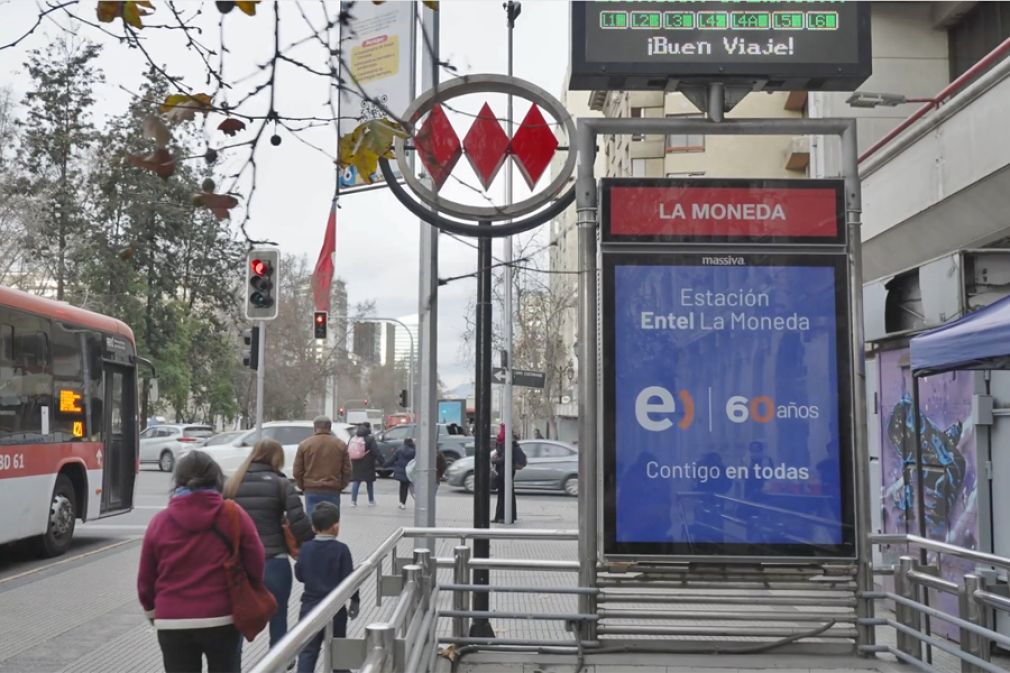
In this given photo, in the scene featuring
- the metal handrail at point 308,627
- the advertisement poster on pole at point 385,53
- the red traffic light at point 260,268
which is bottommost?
the metal handrail at point 308,627

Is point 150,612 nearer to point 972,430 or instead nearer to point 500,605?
point 500,605

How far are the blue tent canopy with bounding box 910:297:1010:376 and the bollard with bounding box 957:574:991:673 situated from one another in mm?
1295

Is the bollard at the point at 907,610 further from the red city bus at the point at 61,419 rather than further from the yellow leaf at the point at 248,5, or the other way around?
the red city bus at the point at 61,419

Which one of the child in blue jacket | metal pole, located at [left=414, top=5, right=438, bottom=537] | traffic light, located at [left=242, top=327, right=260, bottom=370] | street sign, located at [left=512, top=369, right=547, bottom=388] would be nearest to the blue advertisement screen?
the child in blue jacket

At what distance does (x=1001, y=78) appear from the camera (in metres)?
9.66

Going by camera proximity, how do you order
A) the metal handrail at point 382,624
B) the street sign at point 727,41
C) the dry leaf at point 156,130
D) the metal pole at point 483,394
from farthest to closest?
the metal pole at point 483,394 → the street sign at point 727,41 → the dry leaf at point 156,130 → the metal handrail at point 382,624

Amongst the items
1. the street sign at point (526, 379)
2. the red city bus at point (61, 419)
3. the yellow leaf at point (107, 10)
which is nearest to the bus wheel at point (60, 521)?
the red city bus at point (61, 419)

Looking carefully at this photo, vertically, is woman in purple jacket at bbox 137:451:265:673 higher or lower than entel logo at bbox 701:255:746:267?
lower

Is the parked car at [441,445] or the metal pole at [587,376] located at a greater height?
the metal pole at [587,376]

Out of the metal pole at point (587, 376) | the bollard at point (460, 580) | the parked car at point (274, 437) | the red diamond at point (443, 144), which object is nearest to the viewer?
the metal pole at point (587, 376)

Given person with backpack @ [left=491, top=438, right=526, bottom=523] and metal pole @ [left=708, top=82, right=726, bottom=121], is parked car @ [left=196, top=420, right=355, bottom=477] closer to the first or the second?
person with backpack @ [left=491, top=438, right=526, bottom=523]

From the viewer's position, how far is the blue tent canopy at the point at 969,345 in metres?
5.93

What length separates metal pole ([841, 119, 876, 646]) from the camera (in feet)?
19.7

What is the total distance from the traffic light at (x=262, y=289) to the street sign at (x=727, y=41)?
9956 millimetres
